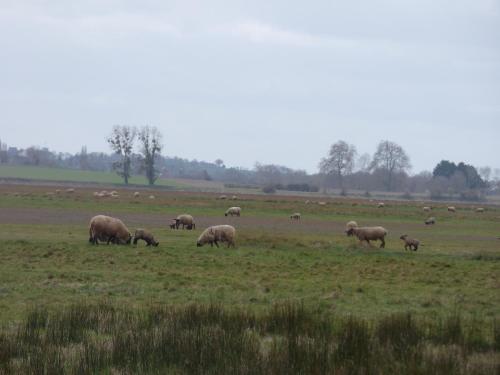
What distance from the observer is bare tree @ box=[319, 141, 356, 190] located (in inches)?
6644

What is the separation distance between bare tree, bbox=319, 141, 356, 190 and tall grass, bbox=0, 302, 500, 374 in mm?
157601

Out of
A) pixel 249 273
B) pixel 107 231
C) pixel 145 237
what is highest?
pixel 107 231

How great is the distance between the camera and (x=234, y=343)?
415 inches

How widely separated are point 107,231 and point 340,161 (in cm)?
14532

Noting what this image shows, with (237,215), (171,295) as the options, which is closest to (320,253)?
(171,295)

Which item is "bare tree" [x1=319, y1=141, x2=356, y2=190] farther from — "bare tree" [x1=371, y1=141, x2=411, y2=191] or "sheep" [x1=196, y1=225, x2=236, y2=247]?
"sheep" [x1=196, y1=225, x2=236, y2=247]

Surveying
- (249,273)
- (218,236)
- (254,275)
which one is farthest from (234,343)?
(218,236)

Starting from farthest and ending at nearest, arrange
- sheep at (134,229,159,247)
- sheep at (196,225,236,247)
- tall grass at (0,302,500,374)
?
sheep at (196,225,236,247) → sheep at (134,229,159,247) → tall grass at (0,302,500,374)

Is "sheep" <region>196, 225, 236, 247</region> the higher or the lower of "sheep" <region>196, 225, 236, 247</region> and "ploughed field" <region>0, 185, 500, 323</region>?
the higher

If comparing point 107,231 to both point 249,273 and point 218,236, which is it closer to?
point 218,236

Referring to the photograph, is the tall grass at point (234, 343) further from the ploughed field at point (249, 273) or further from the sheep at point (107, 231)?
the sheep at point (107, 231)

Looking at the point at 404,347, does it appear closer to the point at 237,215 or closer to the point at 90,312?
the point at 90,312

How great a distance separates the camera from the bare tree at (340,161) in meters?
169

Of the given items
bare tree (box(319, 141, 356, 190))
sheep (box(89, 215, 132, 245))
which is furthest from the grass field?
bare tree (box(319, 141, 356, 190))
